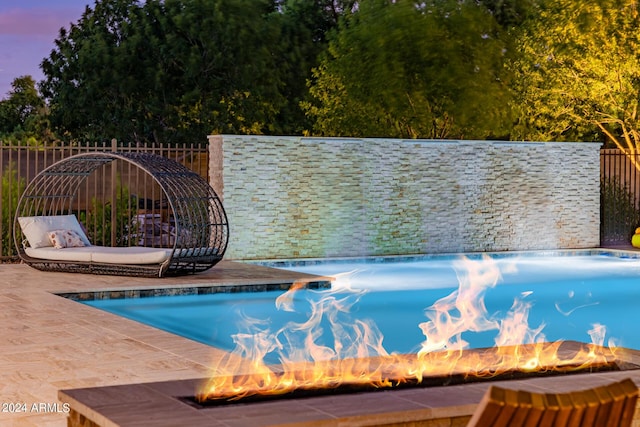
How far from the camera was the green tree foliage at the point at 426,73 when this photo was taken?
27125 millimetres

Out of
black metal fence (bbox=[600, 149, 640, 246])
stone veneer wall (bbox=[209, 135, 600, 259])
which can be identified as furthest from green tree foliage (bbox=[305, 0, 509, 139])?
stone veneer wall (bbox=[209, 135, 600, 259])

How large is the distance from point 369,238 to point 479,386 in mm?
12981

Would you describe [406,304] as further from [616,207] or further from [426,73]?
[426,73]

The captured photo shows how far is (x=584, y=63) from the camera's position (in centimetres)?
2117

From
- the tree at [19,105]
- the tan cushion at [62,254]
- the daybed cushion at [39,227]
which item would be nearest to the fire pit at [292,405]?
the tan cushion at [62,254]

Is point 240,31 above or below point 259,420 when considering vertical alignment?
above

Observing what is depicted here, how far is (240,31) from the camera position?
34656 mm

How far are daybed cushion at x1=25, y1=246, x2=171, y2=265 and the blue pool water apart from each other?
37.6 inches

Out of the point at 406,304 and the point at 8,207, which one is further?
A: the point at 8,207

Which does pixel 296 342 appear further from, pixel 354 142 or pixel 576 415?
pixel 354 142

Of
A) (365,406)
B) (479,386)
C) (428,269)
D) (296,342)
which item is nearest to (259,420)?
(365,406)

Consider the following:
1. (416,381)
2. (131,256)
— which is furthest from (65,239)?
(416,381)

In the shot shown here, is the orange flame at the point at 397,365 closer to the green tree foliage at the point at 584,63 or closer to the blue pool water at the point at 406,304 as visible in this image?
the blue pool water at the point at 406,304

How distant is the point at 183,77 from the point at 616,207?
1758cm
